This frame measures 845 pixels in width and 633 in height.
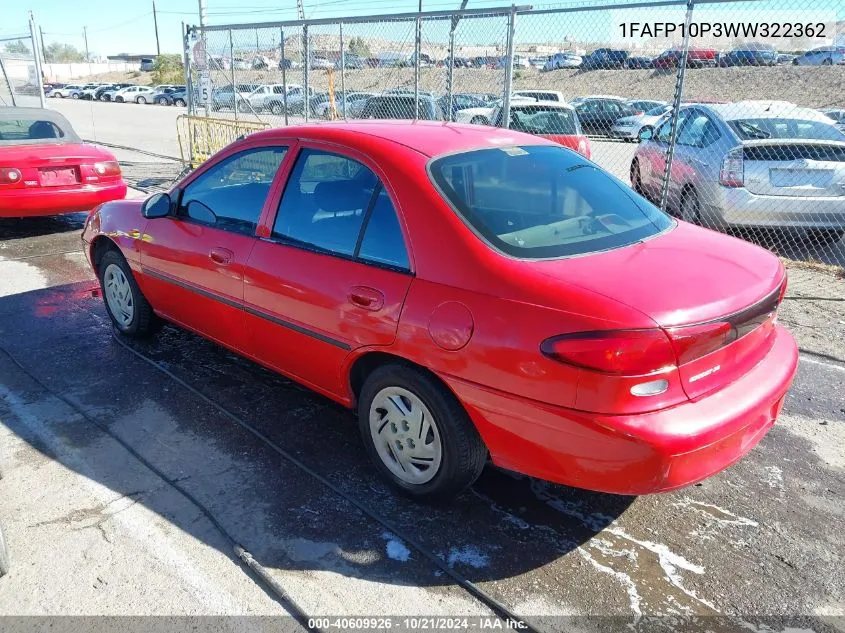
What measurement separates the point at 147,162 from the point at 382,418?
44.4ft

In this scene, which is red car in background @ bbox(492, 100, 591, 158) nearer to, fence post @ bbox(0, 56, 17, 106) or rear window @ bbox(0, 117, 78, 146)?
rear window @ bbox(0, 117, 78, 146)

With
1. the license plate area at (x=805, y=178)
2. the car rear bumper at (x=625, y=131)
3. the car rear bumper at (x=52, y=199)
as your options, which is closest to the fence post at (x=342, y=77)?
the car rear bumper at (x=52, y=199)

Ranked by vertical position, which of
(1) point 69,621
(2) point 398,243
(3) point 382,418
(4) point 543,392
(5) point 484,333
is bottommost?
(1) point 69,621

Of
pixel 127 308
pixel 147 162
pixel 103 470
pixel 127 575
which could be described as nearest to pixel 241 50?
pixel 147 162

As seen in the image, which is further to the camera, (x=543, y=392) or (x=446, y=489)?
(x=446, y=489)

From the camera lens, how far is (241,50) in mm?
12352

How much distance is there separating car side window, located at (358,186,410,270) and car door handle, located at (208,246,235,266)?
102 cm

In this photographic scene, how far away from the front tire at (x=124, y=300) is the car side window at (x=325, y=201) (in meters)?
1.77

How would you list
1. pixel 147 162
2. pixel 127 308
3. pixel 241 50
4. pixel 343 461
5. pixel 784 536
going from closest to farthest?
pixel 784 536 < pixel 343 461 < pixel 127 308 < pixel 241 50 < pixel 147 162

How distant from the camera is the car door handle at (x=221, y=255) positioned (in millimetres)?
3891

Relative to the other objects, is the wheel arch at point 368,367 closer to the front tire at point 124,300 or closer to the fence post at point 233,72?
the front tire at point 124,300

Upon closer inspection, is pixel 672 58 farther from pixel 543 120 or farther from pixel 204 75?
pixel 204 75

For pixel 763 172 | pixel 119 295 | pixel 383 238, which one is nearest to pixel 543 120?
pixel 763 172

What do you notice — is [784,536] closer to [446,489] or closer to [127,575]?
[446,489]
